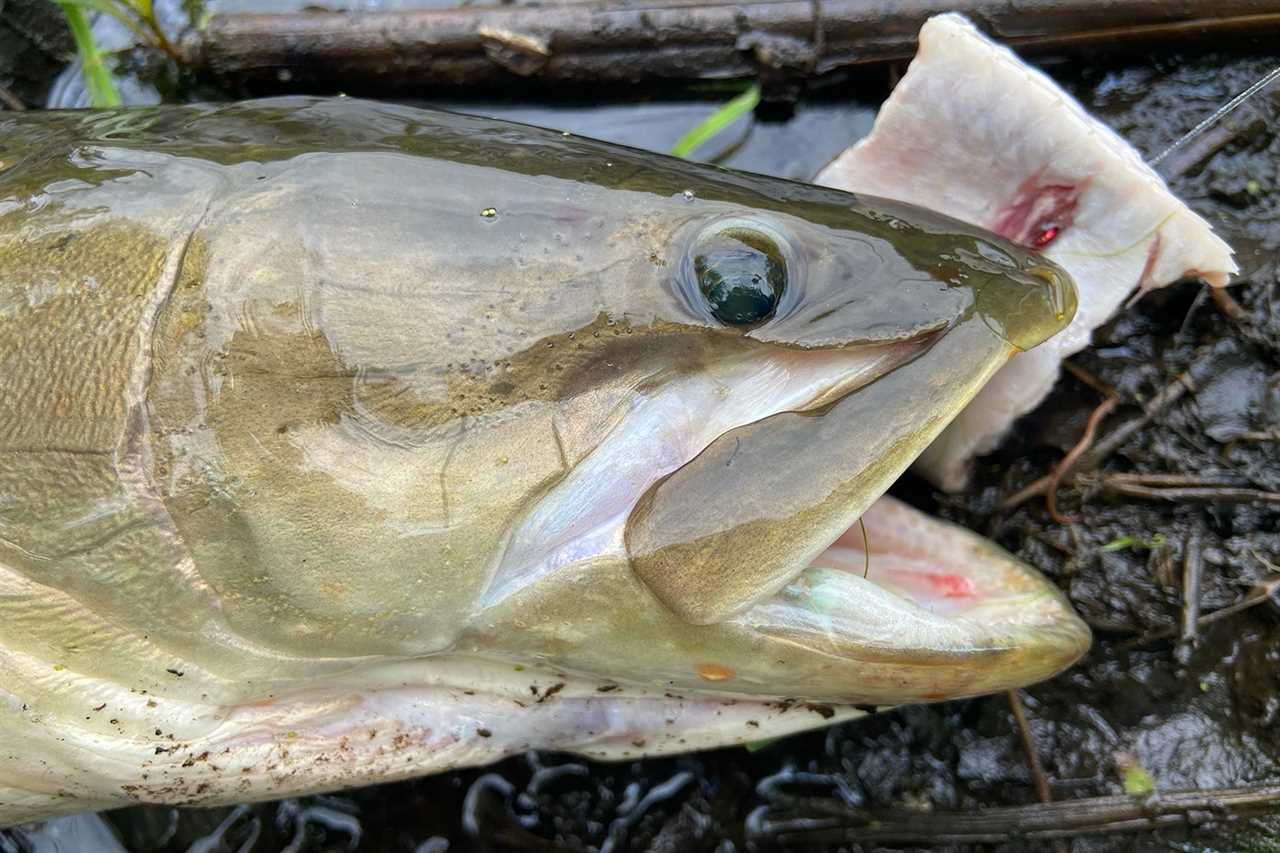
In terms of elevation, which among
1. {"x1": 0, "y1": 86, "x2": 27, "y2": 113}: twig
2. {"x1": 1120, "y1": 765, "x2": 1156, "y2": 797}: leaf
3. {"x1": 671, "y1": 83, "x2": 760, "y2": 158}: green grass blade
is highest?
{"x1": 671, "y1": 83, "x2": 760, "y2": 158}: green grass blade

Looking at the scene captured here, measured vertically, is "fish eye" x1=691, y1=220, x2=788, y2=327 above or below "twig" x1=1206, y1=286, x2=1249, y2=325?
below

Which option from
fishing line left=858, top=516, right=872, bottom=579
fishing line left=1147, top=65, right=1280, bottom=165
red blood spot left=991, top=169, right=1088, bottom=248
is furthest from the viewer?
fishing line left=1147, top=65, right=1280, bottom=165

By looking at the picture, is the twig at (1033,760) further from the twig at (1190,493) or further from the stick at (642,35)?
the stick at (642,35)

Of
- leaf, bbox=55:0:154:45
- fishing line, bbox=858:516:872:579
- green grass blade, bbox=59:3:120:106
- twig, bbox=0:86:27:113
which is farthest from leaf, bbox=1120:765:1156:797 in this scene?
twig, bbox=0:86:27:113

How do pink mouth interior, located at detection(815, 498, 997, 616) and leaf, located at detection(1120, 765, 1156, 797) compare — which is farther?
leaf, located at detection(1120, 765, 1156, 797)

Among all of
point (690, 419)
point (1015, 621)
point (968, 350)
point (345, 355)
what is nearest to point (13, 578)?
point (345, 355)

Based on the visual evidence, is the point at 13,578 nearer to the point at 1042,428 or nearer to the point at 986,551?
the point at 986,551

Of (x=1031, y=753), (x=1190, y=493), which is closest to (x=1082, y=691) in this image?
(x=1031, y=753)

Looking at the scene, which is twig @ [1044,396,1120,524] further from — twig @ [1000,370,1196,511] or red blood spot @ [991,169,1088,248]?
red blood spot @ [991,169,1088,248]

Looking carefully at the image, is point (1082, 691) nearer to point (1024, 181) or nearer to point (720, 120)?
point (1024, 181)
